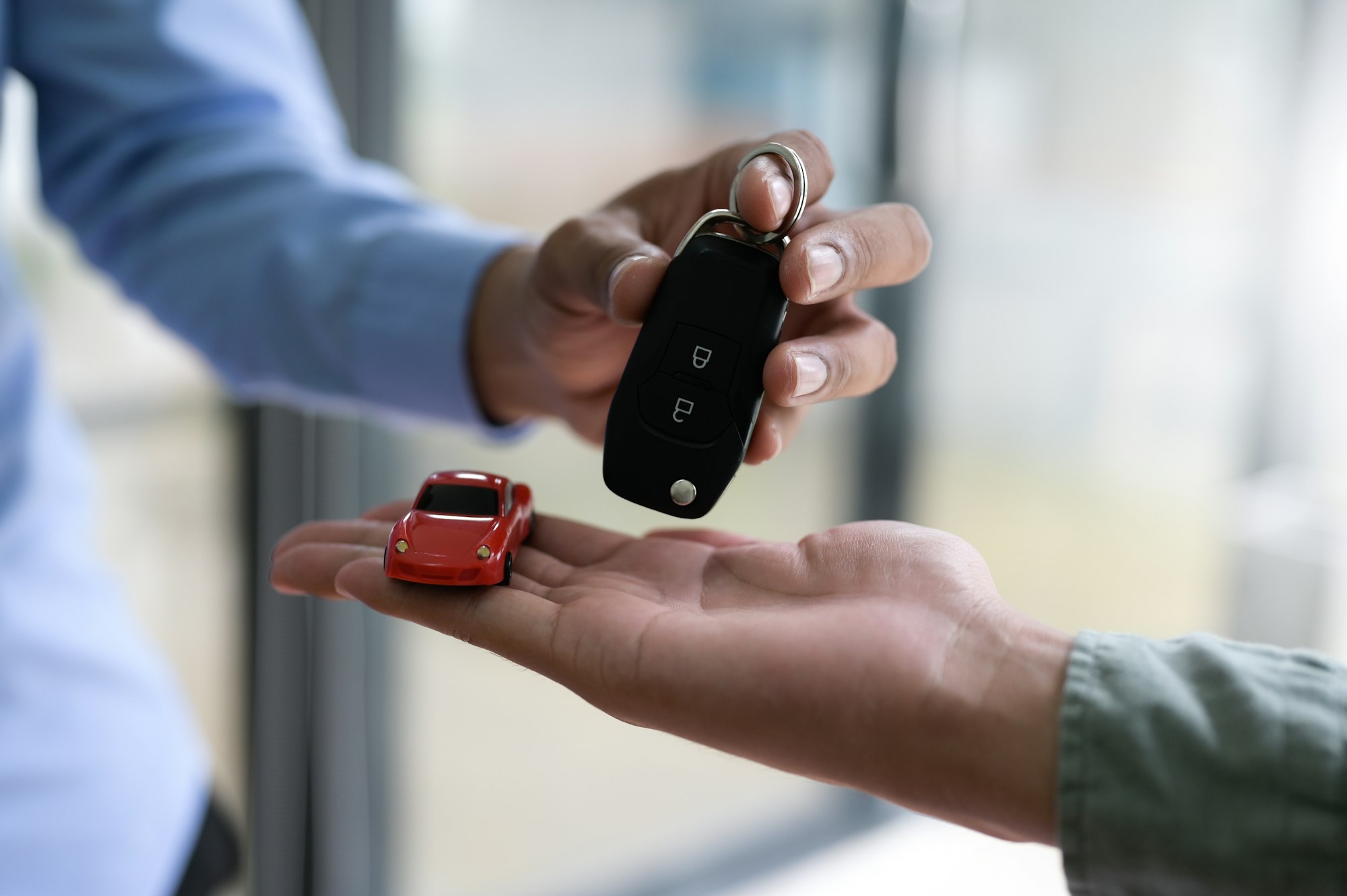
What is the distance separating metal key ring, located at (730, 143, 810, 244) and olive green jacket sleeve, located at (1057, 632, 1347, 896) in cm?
39

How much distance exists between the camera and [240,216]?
46.5 inches

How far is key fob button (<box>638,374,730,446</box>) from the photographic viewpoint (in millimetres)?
765

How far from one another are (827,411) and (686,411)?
174cm

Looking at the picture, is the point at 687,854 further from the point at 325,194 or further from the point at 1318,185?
the point at 1318,185

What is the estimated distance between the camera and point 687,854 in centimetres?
248

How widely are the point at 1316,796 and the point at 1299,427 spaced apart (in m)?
2.61

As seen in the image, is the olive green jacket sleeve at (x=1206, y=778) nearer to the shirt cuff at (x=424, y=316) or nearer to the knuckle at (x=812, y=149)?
the knuckle at (x=812, y=149)

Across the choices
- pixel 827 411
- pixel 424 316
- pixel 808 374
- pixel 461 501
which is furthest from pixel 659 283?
pixel 827 411

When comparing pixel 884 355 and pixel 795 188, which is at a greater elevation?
pixel 795 188

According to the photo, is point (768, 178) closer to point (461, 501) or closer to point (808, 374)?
point (808, 374)

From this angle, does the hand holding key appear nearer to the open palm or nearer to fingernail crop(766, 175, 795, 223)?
Answer: fingernail crop(766, 175, 795, 223)

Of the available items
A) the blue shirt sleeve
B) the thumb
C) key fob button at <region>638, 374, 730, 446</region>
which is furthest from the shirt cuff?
key fob button at <region>638, 374, 730, 446</region>

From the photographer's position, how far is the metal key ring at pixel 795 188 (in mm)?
774

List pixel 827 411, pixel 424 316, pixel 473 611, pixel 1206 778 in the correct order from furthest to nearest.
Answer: pixel 827 411 < pixel 424 316 < pixel 473 611 < pixel 1206 778
